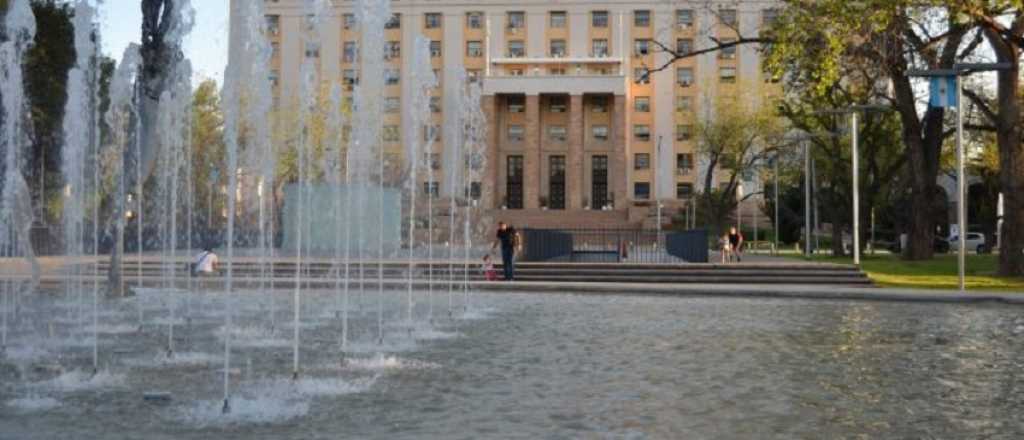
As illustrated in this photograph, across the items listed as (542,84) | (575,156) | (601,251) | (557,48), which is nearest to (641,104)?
(575,156)

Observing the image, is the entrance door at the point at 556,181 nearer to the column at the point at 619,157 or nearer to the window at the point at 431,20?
the column at the point at 619,157

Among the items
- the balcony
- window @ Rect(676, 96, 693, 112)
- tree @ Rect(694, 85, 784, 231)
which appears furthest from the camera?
the balcony

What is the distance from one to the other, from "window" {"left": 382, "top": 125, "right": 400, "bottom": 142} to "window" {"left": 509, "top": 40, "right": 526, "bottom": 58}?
464 inches

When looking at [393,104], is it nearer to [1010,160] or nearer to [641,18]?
[641,18]

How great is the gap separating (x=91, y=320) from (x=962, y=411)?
13185 millimetres

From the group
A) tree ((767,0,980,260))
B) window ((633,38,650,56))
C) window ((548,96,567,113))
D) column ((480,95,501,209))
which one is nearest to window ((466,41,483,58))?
column ((480,95,501,209))

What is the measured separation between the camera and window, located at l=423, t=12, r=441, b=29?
8538cm

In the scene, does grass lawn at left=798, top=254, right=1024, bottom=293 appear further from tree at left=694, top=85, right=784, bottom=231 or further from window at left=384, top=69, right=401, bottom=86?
window at left=384, top=69, right=401, bottom=86

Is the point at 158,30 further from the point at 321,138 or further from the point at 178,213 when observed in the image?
the point at 321,138

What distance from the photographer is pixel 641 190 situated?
83562 mm

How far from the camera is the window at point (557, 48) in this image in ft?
276

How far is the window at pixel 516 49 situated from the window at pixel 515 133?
6.13 metres

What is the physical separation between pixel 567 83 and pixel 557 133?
17.2ft

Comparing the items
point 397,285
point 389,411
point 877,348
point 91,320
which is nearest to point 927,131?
point 397,285
